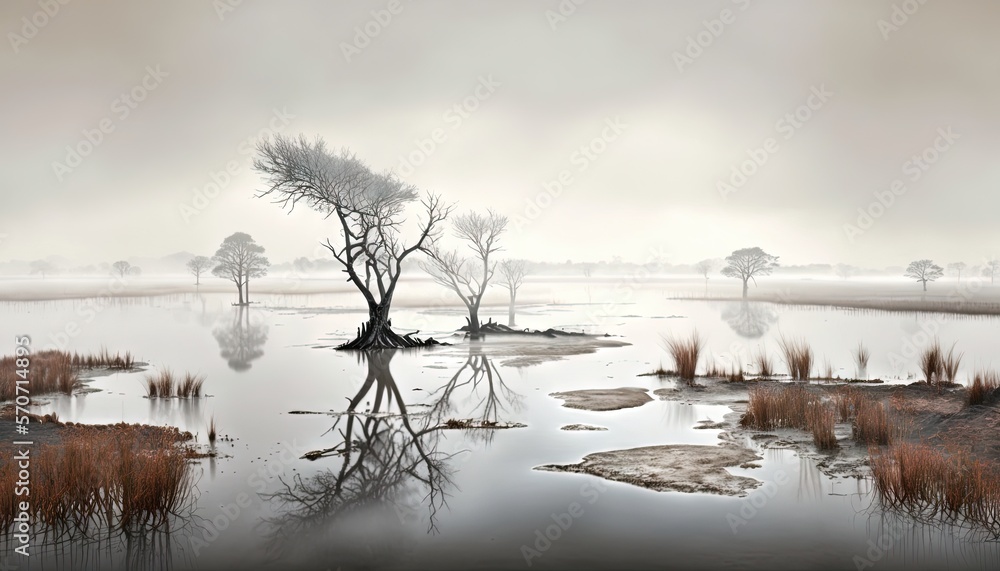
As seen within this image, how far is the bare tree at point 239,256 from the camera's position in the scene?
69812mm

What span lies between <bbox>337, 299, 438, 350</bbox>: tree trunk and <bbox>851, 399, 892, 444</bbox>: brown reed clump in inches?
773

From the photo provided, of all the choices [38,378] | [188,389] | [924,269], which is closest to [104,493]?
[188,389]

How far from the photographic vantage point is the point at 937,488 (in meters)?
7.08

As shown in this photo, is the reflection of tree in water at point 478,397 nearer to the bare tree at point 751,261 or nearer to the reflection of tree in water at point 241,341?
the reflection of tree in water at point 241,341

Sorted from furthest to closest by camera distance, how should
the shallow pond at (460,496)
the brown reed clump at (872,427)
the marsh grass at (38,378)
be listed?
the marsh grass at (38,378) → the brown reed clump at (872,427) → the shallow pond at (460,496)

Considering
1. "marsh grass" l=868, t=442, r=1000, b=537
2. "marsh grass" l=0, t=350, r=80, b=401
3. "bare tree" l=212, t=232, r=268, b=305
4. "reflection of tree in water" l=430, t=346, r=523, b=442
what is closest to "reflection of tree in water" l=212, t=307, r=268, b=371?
"marsh grass" l=0, t=350, r=80, b=401

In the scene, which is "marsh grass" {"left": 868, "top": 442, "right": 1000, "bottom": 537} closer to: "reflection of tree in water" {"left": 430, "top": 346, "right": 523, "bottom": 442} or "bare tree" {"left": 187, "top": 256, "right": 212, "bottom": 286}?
"reflection of tree in water" {"left": 430, "top": 346, "right": 523, "bottom": 442}

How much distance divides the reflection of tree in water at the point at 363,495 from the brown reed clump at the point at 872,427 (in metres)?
6.43

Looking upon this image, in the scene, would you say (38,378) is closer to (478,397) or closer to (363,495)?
(478,397)

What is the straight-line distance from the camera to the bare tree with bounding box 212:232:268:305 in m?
69.8

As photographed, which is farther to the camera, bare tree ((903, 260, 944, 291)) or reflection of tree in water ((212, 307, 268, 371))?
bare tree ((903, 260, 944, 291))

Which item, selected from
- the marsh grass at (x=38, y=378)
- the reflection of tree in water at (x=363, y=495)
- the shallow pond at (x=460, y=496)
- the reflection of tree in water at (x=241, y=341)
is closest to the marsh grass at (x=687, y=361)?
the shallow pond at (x=460, y=496)

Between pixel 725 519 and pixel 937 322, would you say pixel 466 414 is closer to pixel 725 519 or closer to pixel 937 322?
pixel 725 519

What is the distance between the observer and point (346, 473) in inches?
336
